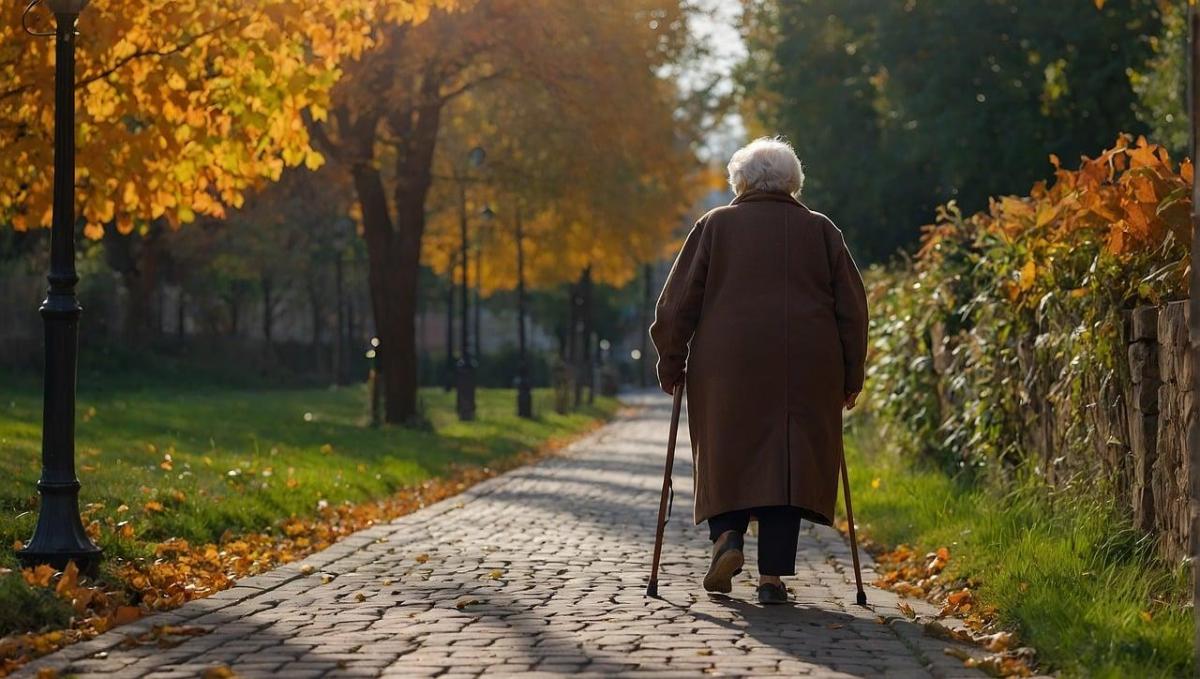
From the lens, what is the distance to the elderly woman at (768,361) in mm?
7672

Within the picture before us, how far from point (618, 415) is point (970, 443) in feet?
104

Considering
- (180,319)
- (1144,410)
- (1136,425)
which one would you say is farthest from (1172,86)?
(180,319)

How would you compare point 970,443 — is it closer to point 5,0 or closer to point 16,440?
point 5,0

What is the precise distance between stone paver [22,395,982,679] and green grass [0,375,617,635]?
36.4 inches

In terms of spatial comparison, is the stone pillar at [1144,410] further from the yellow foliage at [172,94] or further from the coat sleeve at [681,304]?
the yellow foliage at [172,94]

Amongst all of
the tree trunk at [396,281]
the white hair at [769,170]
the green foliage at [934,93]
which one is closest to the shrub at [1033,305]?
the white hair at [769,170]

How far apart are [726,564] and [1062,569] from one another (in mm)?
1394

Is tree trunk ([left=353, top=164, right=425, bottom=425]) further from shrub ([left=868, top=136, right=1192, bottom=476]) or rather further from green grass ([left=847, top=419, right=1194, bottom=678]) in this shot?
green grass ([left=847, top=419, right=1194, bottom=678])

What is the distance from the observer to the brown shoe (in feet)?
25.1

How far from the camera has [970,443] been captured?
1188 cm

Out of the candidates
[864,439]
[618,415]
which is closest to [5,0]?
[864,439]

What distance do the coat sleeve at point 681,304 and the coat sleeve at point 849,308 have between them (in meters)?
0.56

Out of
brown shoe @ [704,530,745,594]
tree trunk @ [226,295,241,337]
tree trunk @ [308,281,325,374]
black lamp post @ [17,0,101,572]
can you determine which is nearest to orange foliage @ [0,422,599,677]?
black lamp post @ [17,0,101,572]

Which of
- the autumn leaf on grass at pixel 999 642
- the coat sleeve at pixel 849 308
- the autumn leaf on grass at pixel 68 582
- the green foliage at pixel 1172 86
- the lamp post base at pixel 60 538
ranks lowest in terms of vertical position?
the autumn leaf on grass at pixel 999 642
